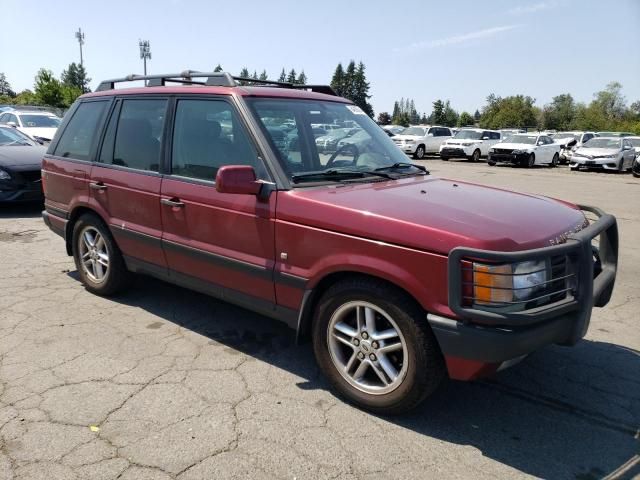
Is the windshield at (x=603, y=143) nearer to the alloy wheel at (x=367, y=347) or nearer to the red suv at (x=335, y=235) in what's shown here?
the red suv at (x=335, y=235)

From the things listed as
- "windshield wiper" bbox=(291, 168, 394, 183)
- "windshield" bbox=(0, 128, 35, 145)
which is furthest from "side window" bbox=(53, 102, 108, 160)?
Answer: "windshield" bbox=(0, 128, 35, 145)

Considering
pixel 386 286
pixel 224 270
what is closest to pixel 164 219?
pixel 224 270

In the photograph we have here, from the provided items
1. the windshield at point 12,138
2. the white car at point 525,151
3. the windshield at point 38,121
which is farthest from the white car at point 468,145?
the windshield at point 12,138

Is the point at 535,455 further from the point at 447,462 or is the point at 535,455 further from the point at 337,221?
the point at 337,221

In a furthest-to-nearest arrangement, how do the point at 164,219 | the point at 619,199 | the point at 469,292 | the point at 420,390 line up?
the point at 619,199 < the point at 164,219 < the point at 420,390 < the point at 469,292

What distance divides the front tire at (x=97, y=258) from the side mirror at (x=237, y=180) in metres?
1.95

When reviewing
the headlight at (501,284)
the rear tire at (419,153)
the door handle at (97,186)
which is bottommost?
the headlight at (501,284)

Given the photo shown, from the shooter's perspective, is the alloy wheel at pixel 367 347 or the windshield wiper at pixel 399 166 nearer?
the alloy wheel at pixel 367 347

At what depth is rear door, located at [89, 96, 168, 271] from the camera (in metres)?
4.16

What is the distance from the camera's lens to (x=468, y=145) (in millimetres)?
26500

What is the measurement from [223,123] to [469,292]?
2124 mm

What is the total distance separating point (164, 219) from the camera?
160 inches

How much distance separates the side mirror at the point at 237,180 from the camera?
10.3 feet

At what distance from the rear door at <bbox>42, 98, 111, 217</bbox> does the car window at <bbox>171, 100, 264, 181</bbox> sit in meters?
1.20
